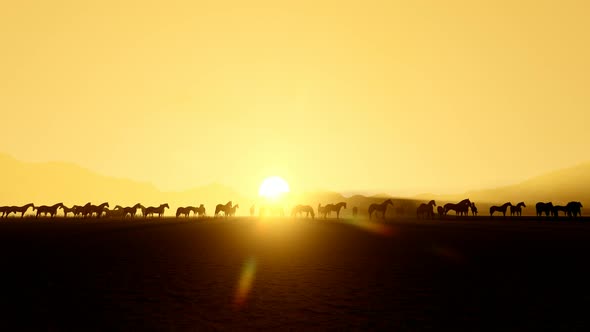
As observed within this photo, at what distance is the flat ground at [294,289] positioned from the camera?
29.0ft

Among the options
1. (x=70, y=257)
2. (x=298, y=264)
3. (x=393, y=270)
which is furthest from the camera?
(x=70, y=257)

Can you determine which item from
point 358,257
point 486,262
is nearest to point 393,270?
point 358,257

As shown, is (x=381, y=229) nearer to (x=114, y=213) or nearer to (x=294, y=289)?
(x=294, y=289)

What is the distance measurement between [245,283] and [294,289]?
5.59 ft

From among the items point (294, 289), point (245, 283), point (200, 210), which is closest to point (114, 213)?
point (200, 210)

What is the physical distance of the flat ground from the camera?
8.85m

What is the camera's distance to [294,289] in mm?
12008

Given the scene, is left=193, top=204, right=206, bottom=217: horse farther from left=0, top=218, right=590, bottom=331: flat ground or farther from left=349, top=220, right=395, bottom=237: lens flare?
left=0, top=218, right=590, bottom=331: flat ground

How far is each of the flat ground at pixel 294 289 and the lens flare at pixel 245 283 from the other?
0.16 ft

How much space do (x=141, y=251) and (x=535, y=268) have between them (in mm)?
17151

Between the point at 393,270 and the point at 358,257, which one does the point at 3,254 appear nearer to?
the point at 358,257

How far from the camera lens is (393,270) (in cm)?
1514

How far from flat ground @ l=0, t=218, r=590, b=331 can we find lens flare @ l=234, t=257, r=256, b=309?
5 centimetres

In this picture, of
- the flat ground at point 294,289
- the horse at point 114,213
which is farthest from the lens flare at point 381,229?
the horse at point 114,213
